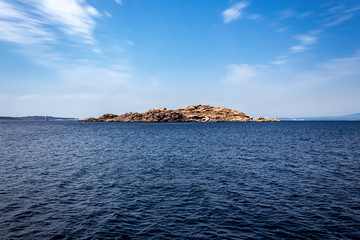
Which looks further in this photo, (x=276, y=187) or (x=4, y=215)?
(x=276, y=187)

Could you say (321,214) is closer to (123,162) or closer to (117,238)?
(117,238)

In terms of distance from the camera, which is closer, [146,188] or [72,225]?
[72,225]

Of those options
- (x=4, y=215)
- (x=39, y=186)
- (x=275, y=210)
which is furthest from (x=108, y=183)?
(x=275, y=210)

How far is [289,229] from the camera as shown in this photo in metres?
14.5

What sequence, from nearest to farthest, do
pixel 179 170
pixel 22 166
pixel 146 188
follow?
pixel 146 188, pixel 179 170, pixel 22 166

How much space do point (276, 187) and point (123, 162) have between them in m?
23.3

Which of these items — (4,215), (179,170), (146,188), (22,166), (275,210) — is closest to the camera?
(4,215)

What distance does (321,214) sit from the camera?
16781 millimetres

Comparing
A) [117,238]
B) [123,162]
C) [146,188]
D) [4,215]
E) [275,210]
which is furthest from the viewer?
[123,162]

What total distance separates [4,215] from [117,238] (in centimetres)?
938

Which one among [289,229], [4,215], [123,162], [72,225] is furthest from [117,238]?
[123,162]

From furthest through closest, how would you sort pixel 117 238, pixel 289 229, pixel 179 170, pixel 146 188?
pixel 179 170 → pixel 146 188 → pixel 289 229 → pixel 117 238

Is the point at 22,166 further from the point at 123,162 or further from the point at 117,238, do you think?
the point at 117,238

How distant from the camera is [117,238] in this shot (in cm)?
1326
